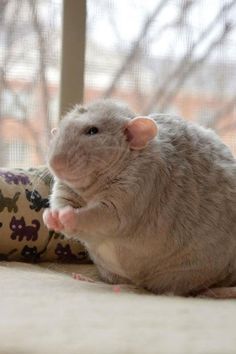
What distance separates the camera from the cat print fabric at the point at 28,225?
159cm

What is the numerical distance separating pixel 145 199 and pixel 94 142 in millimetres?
165

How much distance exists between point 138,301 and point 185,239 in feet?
0.80

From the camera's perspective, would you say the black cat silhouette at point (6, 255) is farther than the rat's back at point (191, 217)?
Yes

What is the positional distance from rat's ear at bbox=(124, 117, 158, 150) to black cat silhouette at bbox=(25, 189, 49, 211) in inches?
17.1

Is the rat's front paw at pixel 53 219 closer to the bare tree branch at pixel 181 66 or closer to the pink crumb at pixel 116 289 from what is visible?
the pink crumb at pixel 116 289

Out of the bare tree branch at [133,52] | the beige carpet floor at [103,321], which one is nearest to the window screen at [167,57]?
the bare tree branch at [133,52]

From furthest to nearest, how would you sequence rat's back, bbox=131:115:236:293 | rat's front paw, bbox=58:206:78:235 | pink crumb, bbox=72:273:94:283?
pink crumb, bbox=72:273:94:283 → rat's back, bbox=131:115:236:293 → rat's front paw, bbox=58:206:78:235

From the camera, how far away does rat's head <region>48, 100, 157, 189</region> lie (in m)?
1.24

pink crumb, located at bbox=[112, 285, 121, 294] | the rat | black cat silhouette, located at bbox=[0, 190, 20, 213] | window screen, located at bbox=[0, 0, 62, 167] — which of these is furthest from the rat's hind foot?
window screen, located at bbox=[0, 0, 62, 167]

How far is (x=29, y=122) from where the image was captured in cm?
208

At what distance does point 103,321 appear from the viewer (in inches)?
35.9

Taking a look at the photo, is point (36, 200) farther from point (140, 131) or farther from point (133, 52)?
point (133, 52)

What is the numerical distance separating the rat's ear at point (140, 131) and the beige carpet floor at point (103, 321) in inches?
12.9

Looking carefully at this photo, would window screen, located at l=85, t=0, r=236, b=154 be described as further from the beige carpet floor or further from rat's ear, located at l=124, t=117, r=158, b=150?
the beige carpet floor
